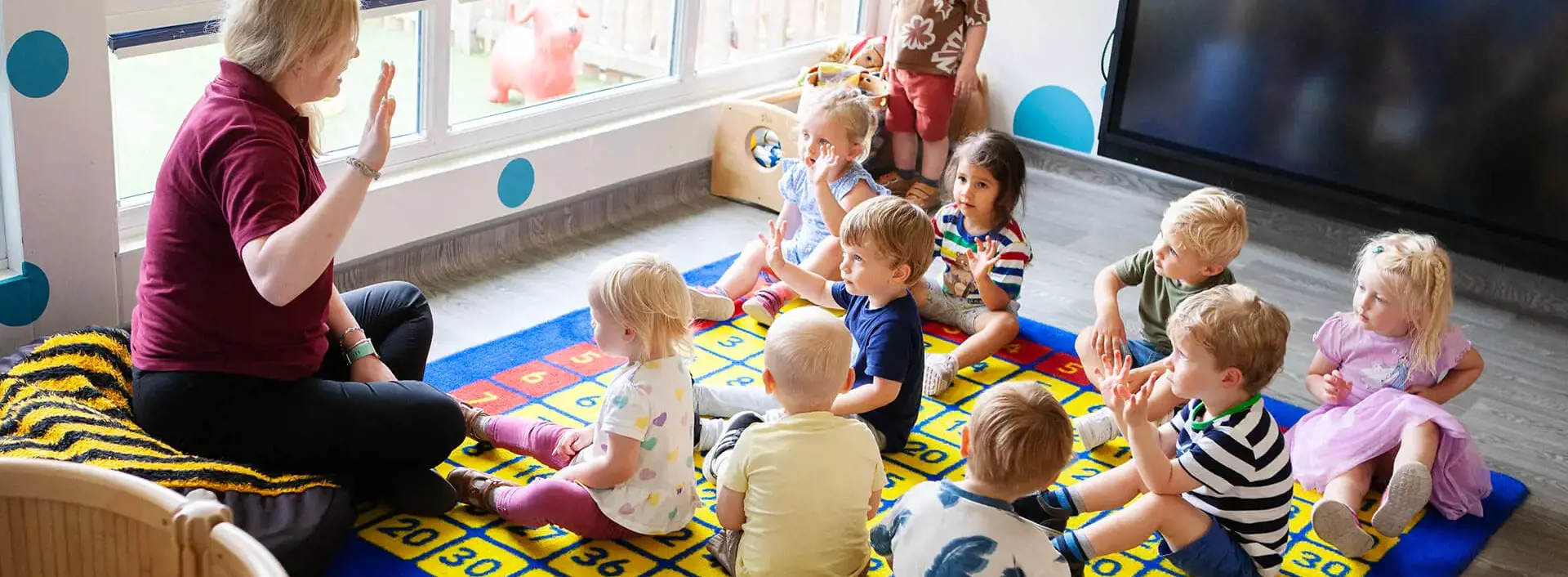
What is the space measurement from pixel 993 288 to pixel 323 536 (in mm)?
1528

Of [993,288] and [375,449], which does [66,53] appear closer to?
[375,449]

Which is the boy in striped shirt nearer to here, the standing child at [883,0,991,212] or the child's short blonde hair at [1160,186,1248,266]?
the child's short blonde hair at [1160,186,1248,266]

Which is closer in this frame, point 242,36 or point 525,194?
point 242,36

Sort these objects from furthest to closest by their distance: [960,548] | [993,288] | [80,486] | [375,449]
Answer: [993,288] → [375,449] → [960,548] → [80,486]

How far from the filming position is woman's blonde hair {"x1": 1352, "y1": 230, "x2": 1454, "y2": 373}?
243 centimetres

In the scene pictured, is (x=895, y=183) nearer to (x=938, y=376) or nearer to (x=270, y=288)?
(x=938, y=376)

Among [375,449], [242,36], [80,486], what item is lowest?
[375,449]

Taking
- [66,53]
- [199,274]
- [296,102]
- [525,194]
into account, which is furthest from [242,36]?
[525,194]

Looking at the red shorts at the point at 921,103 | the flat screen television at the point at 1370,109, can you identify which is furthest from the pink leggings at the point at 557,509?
the flat screen television at the point at 1370,109

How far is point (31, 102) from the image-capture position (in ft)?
7.59

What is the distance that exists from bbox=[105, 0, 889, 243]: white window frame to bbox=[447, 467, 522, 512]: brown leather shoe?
86 cm

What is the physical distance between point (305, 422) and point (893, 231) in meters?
0.97

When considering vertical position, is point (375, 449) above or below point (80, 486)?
below

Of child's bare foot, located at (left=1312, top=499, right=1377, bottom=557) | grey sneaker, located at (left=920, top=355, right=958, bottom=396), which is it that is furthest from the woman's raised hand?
child's bare foot, located at (left=1312, top=499, right=1377, bottom=557)
